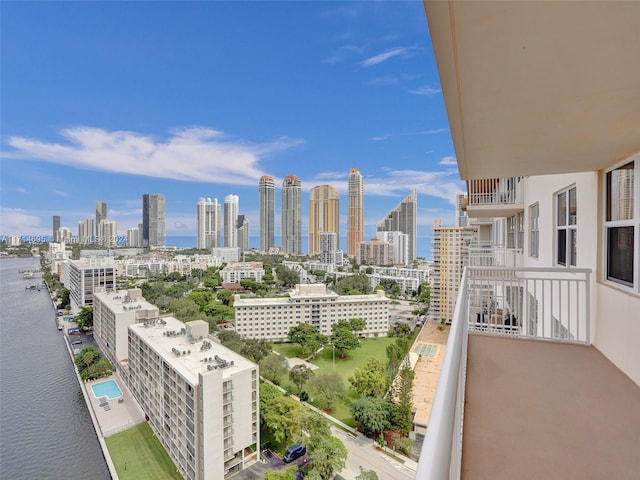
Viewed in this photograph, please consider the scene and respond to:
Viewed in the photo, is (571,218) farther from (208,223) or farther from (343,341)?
(208,223)

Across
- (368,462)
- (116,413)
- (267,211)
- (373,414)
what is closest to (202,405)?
(368,462)

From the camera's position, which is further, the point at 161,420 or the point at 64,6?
the point at 64,6

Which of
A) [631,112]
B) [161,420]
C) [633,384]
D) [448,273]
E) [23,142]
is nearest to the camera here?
[631,112]

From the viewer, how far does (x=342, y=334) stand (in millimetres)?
21453

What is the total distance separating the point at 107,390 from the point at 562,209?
19.9 metres

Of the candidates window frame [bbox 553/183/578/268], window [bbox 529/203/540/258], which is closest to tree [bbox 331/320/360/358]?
window [bbox 529/203/540/258]

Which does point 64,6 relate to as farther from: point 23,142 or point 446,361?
point 446,361

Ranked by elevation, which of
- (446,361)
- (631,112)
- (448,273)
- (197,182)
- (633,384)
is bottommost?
(448,273)

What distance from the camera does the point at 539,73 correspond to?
124cm

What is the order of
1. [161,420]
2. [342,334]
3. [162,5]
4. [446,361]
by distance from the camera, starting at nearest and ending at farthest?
[446,361], [161,420], [342,334], [162,5]

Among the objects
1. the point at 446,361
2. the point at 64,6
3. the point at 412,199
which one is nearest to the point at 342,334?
the point at 446,361

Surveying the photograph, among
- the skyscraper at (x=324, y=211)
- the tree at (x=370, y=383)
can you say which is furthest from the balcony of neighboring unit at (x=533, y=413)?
the skyscraper at (x=324, y=211)

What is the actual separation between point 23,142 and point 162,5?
44271mm

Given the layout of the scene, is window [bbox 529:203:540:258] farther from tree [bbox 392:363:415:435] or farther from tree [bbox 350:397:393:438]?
tree [bbox 392:363:415:435]
